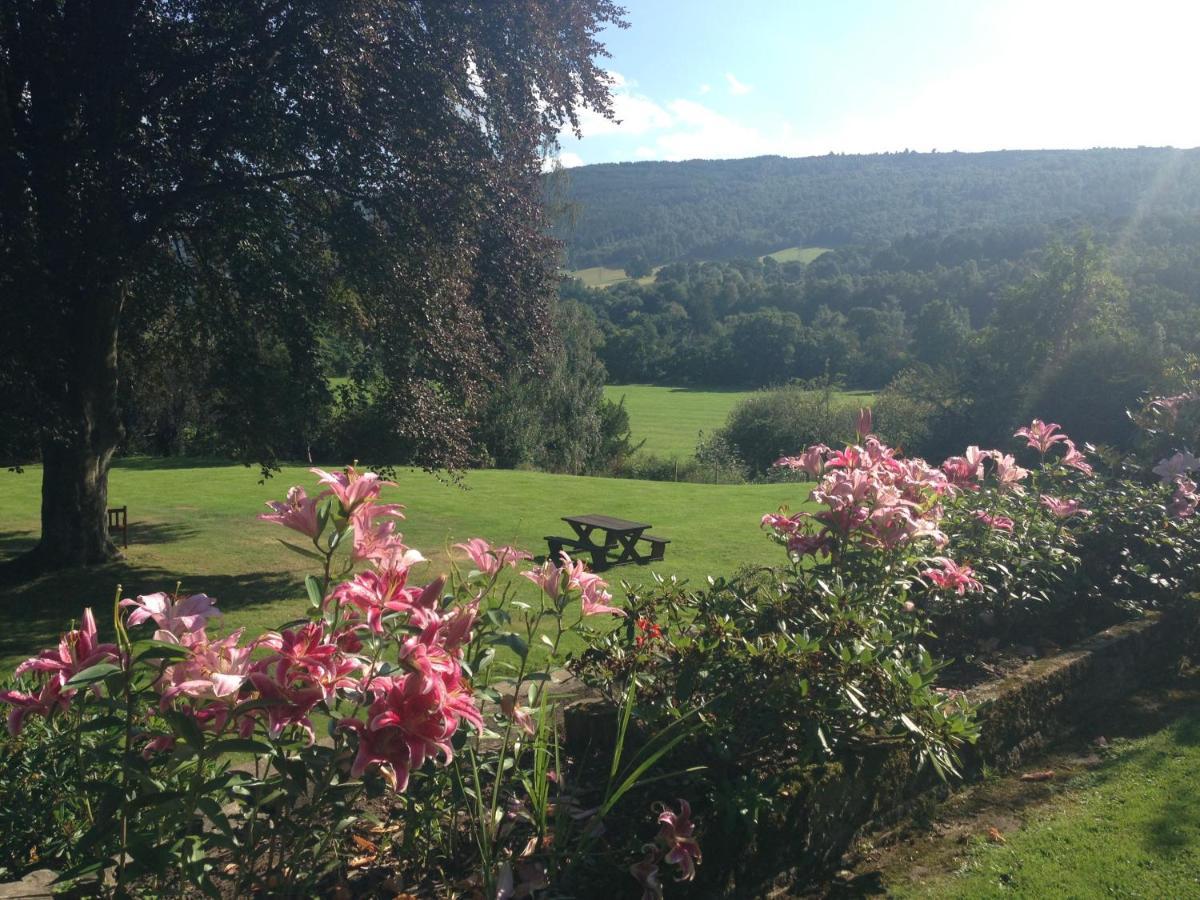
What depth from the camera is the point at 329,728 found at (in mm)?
1985

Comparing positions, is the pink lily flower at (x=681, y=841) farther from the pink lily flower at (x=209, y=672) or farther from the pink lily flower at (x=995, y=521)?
the pink lily flower at (x=995, y=521)

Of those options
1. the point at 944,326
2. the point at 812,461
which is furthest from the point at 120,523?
the point at 944,326

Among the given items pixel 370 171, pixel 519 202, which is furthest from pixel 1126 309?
pixel 370 171

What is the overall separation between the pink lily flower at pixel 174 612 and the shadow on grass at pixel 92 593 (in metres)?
5.63

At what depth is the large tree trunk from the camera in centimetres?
879

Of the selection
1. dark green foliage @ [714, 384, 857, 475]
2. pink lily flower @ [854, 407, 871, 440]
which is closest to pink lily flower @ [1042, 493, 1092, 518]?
pink lily flower @ [854, 407, 871, 440]

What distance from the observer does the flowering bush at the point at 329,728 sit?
1.58 metres

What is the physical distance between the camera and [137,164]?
26.0 feet

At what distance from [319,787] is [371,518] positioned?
1.82 feet

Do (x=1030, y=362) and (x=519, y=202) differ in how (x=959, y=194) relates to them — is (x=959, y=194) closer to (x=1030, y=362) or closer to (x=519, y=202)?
(x=1030, y=362)

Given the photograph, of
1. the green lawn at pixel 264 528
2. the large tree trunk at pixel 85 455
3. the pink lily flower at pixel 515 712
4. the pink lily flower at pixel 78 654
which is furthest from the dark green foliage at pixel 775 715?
the large tree trunk at pixel 85 455

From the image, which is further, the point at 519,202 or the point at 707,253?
the point at 707,253

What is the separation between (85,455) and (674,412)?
4605 centimetres

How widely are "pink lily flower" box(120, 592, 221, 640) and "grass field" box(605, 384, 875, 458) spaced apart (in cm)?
3353
